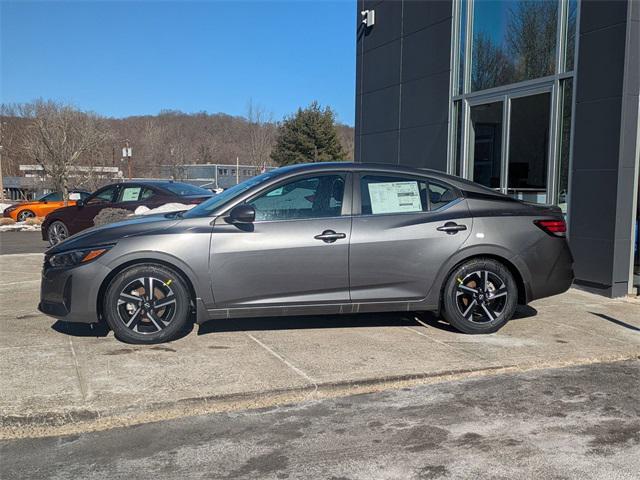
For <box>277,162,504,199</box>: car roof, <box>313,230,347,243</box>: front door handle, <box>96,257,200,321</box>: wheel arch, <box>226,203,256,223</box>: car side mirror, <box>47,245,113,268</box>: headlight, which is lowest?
<box>96,257,200,321</box>: wheel arch

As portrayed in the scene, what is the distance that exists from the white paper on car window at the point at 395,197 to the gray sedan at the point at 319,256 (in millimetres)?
11

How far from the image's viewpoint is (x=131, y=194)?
11.7 m

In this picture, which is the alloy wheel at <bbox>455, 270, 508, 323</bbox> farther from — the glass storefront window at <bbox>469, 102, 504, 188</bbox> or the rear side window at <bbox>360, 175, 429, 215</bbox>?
the glass storefront window at <bbox>469, 102, 504, 188</bbox>

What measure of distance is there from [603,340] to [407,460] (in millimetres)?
3346

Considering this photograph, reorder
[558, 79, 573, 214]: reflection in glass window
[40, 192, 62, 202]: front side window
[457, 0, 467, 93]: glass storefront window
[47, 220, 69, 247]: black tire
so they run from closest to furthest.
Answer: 1. [558, 79, 573, 214]: reflection in glass window
2. [457, 0, 467, 93]: glass storefront window
3. [47, 220, 69, 247]: black tire
4. [40, 192, 62, 202]: front side window

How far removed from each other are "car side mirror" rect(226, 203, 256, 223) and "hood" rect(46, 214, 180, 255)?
544 mm

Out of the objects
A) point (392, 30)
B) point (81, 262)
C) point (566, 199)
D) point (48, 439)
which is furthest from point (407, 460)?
point (392, 30)

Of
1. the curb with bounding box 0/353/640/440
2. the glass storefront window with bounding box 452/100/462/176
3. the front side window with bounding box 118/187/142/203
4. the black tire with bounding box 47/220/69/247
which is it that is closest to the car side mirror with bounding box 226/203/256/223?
the curb with bounding box 0/353/640/440

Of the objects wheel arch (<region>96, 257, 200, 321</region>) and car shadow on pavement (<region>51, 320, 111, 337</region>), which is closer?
wheel arch (<region>96, 257, 200, 321</region>)

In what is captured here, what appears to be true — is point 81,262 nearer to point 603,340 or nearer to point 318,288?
point 318,288

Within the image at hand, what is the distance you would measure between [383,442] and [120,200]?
9.63 m

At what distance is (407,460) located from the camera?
326cm

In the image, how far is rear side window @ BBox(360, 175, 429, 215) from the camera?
5539 millimetres

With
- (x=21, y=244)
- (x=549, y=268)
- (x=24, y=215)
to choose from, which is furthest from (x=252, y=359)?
(x=24, y=215)
